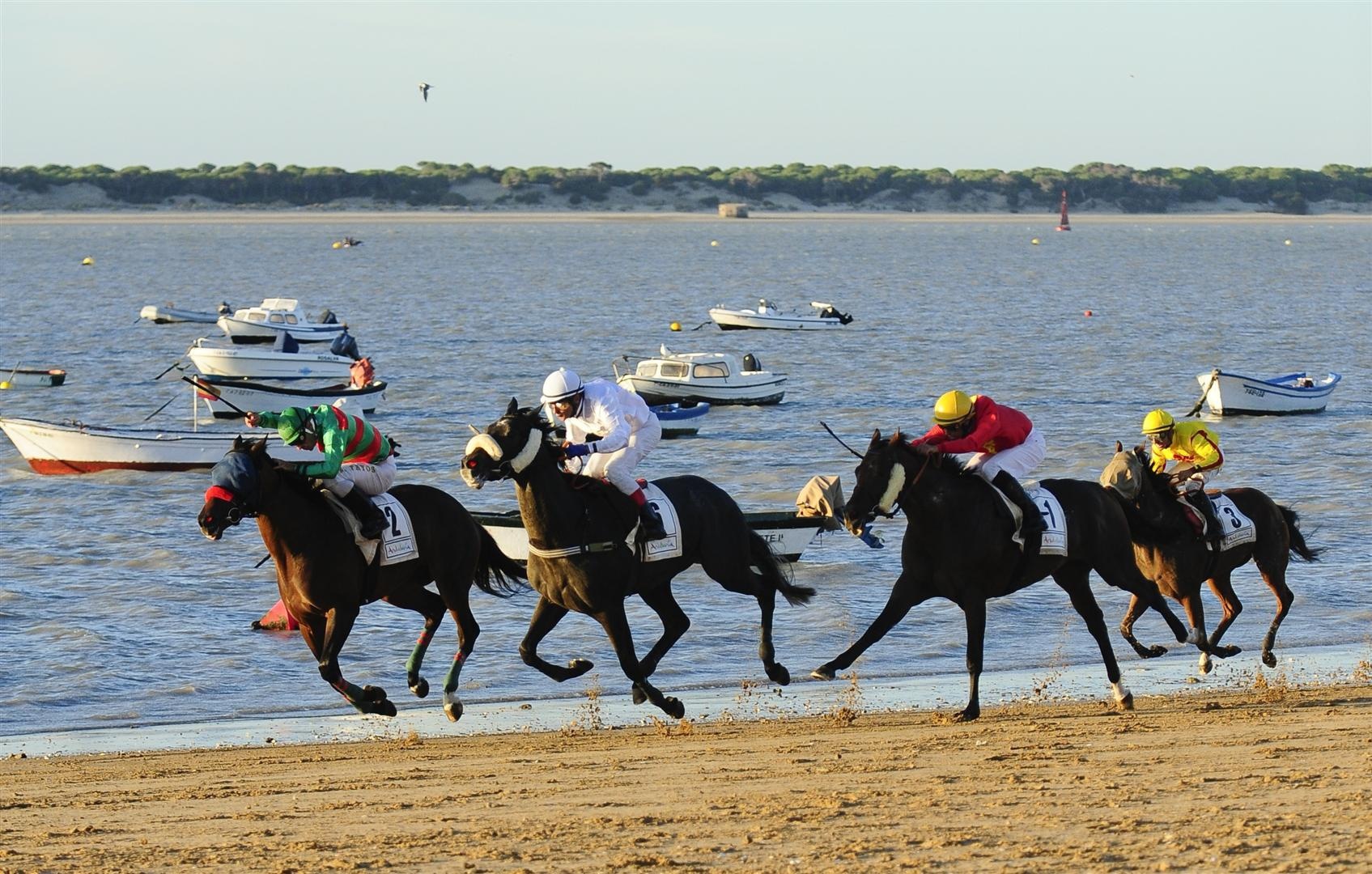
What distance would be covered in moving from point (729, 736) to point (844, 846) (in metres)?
4.38

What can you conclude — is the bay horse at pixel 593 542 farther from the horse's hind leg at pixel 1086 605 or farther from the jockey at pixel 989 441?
the horse's hind leg at pixel 1086 605

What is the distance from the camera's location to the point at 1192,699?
14.8 meters

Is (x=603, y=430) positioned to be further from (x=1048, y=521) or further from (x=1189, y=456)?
(x=1189, y=456)

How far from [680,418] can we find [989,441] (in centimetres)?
2643

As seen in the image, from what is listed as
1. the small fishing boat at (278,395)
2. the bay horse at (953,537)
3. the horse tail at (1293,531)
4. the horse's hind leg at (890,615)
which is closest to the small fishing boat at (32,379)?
the small fishing boat at (278,395)

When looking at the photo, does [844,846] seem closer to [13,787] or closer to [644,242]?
[13,787]

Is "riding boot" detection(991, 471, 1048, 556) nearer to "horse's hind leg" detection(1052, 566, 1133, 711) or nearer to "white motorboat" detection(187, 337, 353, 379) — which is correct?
"horse's hind leg" detection(1052, 566, 1133, 711)

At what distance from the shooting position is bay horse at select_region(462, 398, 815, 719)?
12898mm

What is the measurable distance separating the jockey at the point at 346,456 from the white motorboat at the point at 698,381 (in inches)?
1233

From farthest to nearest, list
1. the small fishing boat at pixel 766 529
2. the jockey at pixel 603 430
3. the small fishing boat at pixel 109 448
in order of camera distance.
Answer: the small fishing boat at pixel 109 448, the small fishing boat at pixel 766 529, the jockey at pixel 603 430

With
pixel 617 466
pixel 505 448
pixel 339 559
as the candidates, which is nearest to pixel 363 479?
pixel 339 559

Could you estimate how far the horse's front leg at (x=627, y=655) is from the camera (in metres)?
13.5

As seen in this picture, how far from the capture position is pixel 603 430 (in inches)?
542

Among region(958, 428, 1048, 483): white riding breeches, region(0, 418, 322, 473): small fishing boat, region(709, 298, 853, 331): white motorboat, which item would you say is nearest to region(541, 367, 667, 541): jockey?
region(958, 428, 1048, 483): white riding breeches
